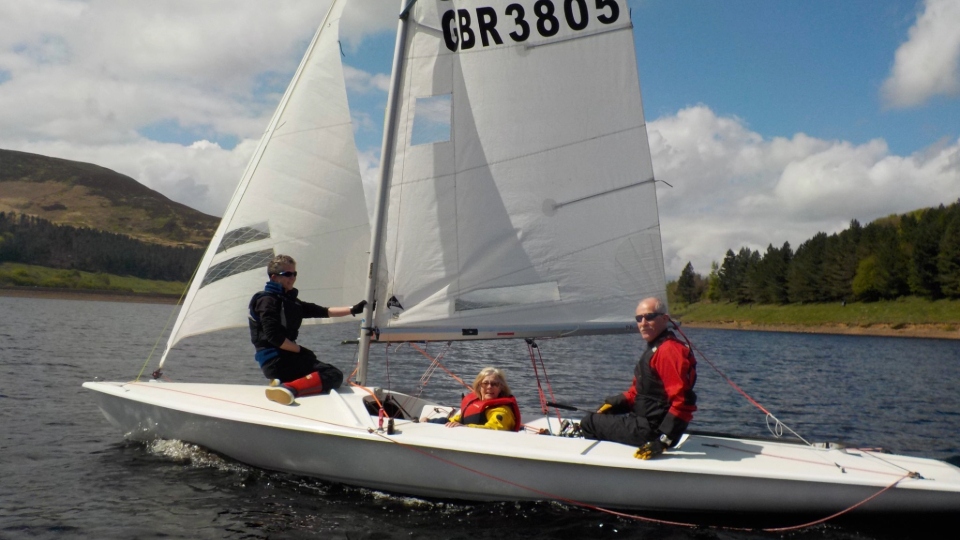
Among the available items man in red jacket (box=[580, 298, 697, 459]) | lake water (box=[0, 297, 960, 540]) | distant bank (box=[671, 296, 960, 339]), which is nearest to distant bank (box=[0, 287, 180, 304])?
distant bank (box=[671, 296, 960, 339])

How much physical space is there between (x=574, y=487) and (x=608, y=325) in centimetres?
216

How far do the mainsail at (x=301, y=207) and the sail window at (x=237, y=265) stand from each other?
12 mm

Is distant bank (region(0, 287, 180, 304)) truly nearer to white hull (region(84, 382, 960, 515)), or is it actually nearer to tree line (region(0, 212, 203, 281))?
tree line (region(0, 212, 203, 281))

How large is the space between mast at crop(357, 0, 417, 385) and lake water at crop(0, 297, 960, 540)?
5.60ft

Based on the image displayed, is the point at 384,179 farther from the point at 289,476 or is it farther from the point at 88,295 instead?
the point at 88,295

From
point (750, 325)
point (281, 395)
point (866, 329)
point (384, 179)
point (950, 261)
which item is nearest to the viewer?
point (281, 395)

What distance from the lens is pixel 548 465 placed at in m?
6.07

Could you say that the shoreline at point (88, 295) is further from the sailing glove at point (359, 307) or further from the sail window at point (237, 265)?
the sailing glove at point (359, 307)

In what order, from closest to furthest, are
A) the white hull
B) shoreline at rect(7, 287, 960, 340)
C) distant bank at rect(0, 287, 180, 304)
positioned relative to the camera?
the white hull, shoreline at rect(7, 287, 960, 340), distant bank at rect(0, 287, 180, 304)

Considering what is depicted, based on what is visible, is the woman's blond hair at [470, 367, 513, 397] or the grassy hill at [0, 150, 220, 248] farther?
the grassy hill at [0, 150, 220, 248]

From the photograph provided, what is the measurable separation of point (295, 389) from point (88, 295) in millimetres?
102229

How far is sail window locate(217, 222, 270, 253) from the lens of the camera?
7.91 meters

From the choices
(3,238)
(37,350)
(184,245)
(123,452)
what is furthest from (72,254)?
(123,452)

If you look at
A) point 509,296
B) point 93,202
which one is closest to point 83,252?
point 93,202
